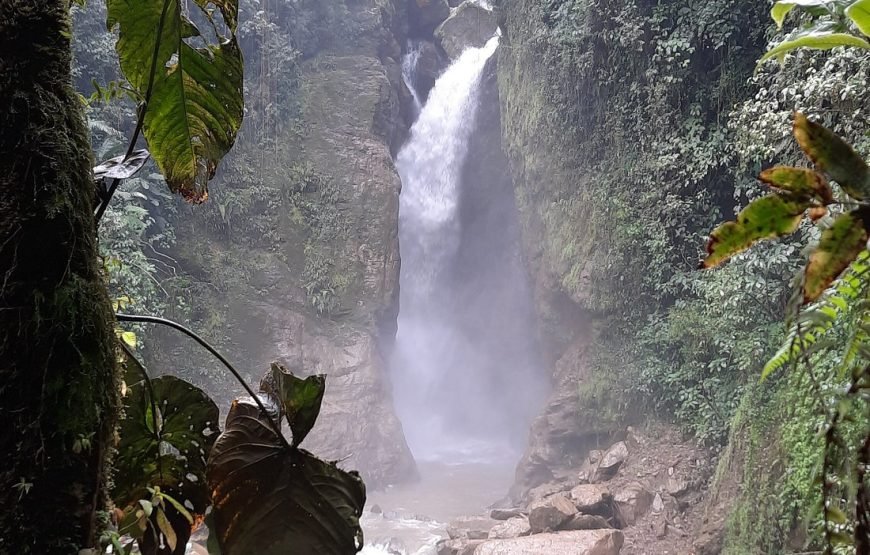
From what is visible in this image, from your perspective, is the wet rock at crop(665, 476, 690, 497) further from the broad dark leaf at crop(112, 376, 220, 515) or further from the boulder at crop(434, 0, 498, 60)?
the boulder at crop(434, 0, 498, 60)

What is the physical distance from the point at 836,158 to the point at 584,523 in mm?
6483

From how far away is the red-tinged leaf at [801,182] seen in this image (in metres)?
0.63

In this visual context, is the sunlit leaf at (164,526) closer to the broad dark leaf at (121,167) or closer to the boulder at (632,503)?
the broad dark leaf at (121,167)

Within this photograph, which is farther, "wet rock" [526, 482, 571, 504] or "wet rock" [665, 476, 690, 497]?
"wet rock" [526, 482, 571, 504]

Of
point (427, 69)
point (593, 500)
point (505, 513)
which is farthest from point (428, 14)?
point (593, 500)

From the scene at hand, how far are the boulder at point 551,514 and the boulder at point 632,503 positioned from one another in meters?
0.53

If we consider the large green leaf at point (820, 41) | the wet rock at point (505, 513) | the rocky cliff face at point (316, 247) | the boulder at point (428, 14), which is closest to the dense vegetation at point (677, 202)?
the wet rock at point (505, 513)

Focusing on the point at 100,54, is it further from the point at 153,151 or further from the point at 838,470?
the point at 838,470

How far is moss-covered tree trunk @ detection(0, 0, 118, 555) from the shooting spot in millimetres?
699

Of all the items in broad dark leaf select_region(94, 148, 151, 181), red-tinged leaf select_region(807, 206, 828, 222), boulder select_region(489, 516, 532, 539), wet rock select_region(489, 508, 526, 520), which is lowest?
red-tinged leaf select_region(807, 206, 828, 222)

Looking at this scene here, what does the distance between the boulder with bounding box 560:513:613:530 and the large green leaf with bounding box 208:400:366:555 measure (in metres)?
5.73

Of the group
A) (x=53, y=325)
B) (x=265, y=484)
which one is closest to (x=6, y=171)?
(x=53, y=325)

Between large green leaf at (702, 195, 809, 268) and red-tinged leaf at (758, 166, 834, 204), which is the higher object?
red-tinged leaf at (758, 166, 834, 204)

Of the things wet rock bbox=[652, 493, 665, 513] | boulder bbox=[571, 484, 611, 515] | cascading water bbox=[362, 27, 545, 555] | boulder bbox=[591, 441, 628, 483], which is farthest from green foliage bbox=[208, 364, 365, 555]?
cascading water bbox=[362, 27, 545, 555]
